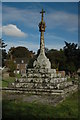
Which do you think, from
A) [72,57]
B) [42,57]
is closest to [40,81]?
[42,57]

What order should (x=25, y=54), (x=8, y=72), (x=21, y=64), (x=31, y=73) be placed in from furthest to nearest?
1. (x=25, y=54)
2. (x=21, y=64)
3. (x=8, y=72)
4. (x=31, y=73)

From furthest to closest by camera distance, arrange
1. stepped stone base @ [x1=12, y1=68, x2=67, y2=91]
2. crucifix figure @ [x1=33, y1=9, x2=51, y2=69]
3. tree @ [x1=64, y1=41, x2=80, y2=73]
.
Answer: tree @ [x1=64, y1=41, x2=80, y2=73] < crucifix figure @ [x1=33, y1=9, x2=51, y2=69] < stepped stone base @ [x1=12, y1=68, x2=67, y2=91]

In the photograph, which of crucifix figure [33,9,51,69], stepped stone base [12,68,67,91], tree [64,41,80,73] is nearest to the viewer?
stepped stone base [12,68,67,91]

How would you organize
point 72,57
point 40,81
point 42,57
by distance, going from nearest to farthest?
point 40,81, point 42,57, point 72,57

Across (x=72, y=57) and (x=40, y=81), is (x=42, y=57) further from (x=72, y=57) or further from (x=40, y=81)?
(x=72, y=57)

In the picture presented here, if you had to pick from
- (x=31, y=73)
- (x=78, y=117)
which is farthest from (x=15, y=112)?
(x=31, y=73)

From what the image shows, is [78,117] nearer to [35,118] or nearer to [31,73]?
[35,118]

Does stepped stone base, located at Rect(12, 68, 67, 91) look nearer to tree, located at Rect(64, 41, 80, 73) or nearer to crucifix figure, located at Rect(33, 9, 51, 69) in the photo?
crucifix figure, located at Rect(33, 9, 51, 69)

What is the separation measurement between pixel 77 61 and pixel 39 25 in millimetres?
33057

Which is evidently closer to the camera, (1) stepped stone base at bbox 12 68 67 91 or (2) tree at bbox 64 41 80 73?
(1) stepped stone base at bbox 12 68 67 91

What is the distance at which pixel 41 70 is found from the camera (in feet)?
47.5

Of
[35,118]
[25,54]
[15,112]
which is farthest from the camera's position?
[25,54]

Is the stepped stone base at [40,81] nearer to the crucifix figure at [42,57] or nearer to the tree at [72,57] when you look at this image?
the crucifix figure at [42,57]

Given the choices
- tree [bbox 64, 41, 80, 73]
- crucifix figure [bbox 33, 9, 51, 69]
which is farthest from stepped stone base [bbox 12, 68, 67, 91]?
tree [bbox 64, 41, 80, 73]
